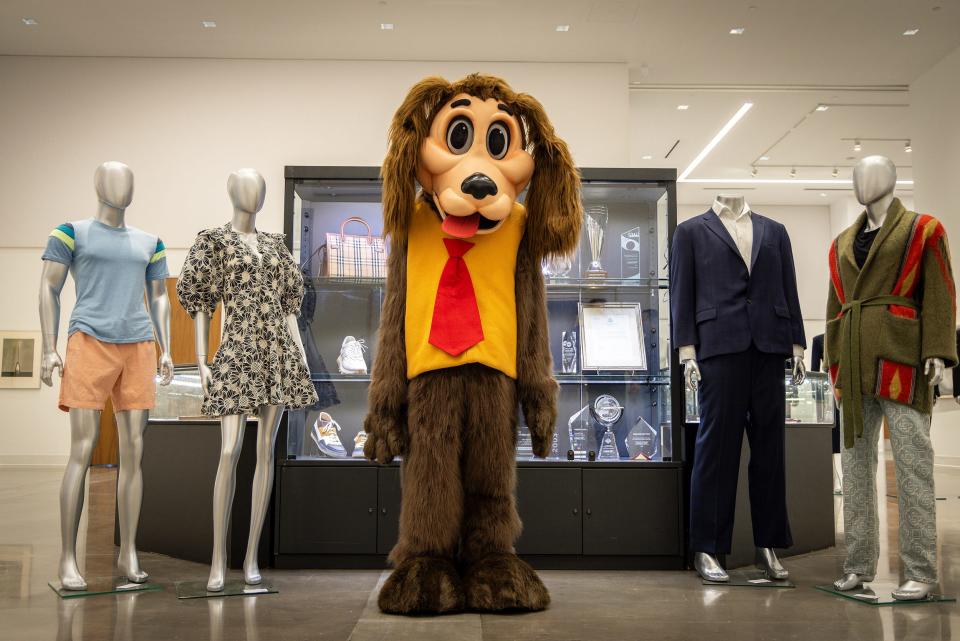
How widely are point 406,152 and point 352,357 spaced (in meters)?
1.45

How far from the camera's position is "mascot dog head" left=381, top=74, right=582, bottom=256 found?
3.00 metres

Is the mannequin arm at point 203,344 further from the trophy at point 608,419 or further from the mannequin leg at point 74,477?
the trophy at point 608,419

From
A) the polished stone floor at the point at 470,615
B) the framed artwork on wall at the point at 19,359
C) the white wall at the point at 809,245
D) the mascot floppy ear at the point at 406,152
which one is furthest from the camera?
the white wall at the point at 809,245

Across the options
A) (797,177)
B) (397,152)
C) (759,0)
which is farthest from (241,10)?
(797,177)

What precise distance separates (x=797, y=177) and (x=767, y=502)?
11.8 m

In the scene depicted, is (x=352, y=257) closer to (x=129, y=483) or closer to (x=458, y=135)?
(x=458, y=135)

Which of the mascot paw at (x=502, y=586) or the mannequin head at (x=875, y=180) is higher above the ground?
the mannequin head at (x=875, y=180)

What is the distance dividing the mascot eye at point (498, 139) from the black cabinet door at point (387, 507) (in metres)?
1.61

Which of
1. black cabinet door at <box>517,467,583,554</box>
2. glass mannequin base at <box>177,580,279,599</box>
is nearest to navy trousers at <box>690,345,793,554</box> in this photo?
black cabinet door at <box>517,467,583,554</box>

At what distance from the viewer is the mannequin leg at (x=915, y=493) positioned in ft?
10.3

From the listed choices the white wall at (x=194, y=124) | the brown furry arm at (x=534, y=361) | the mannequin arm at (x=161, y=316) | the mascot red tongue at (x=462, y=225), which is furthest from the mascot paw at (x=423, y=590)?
the white wall at (x=194, y=124)

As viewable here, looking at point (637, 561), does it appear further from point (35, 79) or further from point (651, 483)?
point (35, 79)

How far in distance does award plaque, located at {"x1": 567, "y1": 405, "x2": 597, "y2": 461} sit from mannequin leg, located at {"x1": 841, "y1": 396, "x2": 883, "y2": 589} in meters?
1.25

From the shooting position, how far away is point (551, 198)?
3184mm
